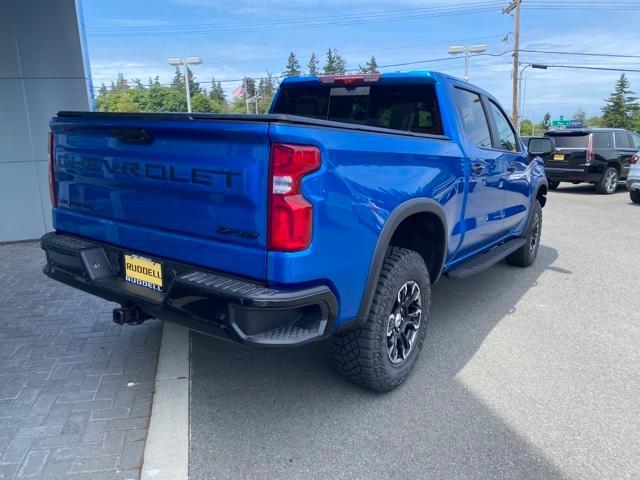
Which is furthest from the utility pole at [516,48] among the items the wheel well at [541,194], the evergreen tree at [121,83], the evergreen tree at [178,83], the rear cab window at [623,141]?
the evergreen tree at [121,83]

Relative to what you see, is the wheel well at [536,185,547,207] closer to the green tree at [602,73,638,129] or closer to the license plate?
the license plate

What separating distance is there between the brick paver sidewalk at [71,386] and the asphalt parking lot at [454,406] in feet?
1.20

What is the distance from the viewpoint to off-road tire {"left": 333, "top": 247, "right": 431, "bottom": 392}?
295 centimetres

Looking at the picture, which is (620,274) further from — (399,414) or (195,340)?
(195,340)

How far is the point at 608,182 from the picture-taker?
46.3 ft

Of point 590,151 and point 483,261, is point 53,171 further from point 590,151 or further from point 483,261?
point 590,151

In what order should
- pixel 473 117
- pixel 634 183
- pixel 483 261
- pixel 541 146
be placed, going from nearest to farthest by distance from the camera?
pixel 473 117 → pixel 483 261 → pixel 541 146 → pixel 634 183

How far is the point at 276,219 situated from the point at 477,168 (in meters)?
2.37

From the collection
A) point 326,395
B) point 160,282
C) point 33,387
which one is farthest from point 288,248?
point 33,387

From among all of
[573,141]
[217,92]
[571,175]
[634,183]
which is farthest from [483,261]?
[217,92]

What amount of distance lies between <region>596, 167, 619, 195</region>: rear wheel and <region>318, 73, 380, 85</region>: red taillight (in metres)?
12.2

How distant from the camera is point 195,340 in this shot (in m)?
3.97

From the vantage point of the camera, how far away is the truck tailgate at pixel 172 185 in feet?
7.67

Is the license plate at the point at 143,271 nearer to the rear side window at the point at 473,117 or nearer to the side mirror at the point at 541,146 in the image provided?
the rear side window at the point at 473,117
